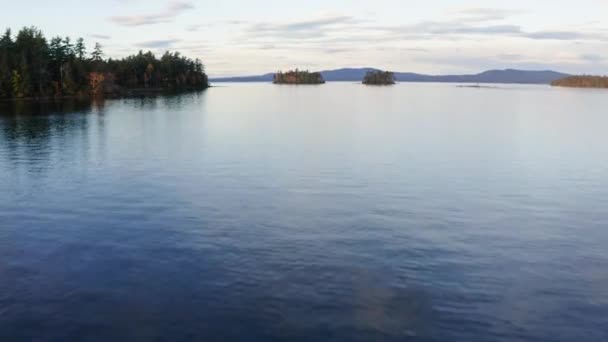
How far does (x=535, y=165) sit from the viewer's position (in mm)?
57750

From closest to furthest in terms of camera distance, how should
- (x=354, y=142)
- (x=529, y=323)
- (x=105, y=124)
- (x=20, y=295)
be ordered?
(x=529, y=323) < (x=20, y=295) < (x=354, y=142) < (x=105, y=124)

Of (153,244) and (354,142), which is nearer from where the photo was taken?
(153,244)

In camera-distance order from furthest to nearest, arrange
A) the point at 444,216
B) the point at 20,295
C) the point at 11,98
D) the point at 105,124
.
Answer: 1. the point at 11,98
2. the point at 105,124
3. the point at 444,216
4. the point at 20,295

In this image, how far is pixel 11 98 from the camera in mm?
181000

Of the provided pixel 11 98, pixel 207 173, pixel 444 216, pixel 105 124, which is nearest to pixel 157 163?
pixel 207 173

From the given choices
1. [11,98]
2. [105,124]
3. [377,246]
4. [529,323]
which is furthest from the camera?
[11,98]

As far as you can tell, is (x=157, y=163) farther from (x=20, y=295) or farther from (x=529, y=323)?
(x=529, y=323)

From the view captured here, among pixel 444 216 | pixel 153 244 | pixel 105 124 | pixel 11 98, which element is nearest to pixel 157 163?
pixel 153 244

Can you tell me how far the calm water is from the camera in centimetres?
2066

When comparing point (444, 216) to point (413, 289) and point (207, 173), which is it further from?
point (207, 173)

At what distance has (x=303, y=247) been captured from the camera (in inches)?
1152

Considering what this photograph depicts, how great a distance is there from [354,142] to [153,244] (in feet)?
164

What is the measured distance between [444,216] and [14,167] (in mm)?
43482

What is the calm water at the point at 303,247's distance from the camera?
2066 cm
